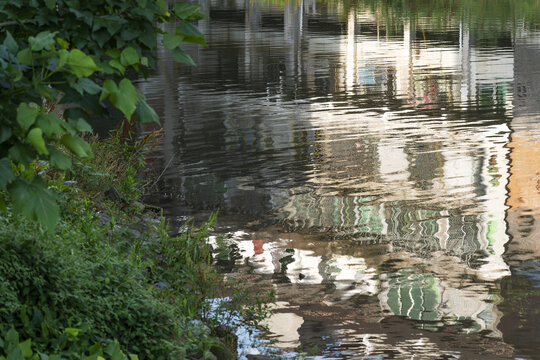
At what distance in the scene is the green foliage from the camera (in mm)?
2869

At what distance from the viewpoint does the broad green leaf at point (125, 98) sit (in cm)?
299

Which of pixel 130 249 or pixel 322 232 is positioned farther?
pixel 322 232

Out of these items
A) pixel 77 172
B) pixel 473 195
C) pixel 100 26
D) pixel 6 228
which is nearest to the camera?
pixel 100 26

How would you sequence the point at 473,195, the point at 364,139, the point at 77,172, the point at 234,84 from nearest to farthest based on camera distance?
the point at 77,172 → the point at 473,195 → the point at 364,139 → the point at 234,84

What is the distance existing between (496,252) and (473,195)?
1.99 m

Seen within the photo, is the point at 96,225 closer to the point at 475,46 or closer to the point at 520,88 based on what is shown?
the point at 520,88

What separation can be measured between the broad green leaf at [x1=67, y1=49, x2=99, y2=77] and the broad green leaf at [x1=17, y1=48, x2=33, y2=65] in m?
0.14

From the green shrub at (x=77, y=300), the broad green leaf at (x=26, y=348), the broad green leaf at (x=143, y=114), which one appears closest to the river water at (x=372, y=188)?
the green shrub at (x=77, y=300)

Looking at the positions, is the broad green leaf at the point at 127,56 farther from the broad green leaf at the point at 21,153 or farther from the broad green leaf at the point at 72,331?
the broad green leaf at the point at 72,331

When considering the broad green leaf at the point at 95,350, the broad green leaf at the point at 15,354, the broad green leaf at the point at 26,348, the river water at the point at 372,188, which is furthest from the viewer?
A: the river water at the point at 372,188

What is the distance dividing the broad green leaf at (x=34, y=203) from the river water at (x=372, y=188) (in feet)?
10.6

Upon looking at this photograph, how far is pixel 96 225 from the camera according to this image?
668cm

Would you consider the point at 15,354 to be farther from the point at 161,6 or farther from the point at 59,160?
the point at 161,6

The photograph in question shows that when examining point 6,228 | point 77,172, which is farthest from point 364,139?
point 6,228
